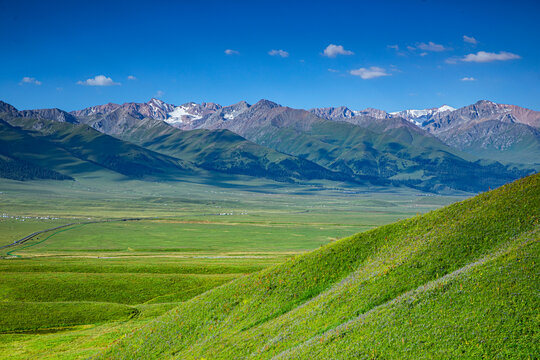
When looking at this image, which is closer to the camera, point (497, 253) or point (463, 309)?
point (463, 309)

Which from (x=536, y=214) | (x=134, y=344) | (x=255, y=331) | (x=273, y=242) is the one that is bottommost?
(x=273, y=242)

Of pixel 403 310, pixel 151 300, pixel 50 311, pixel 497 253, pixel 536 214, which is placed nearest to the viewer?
pixel 403 310

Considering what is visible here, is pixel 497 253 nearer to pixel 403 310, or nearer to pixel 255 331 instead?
pixel 403 310

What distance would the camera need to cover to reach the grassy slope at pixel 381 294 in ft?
84.4

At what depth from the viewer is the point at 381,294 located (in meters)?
32.9

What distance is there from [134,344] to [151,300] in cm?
2846

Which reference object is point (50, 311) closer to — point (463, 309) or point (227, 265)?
point (227, 265)

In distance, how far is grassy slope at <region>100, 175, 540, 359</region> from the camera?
25.7 m

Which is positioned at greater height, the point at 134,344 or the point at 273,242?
the point at 134,344

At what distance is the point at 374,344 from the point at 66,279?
61223mm

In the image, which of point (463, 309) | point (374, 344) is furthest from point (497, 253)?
point (374, 344)

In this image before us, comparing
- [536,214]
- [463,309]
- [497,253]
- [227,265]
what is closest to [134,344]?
[463,309]

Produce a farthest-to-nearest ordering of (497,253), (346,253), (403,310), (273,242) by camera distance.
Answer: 1. (273,242)
2. (346,253)
3. (497,253)
4. (403,310)

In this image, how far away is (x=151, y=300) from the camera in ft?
226
